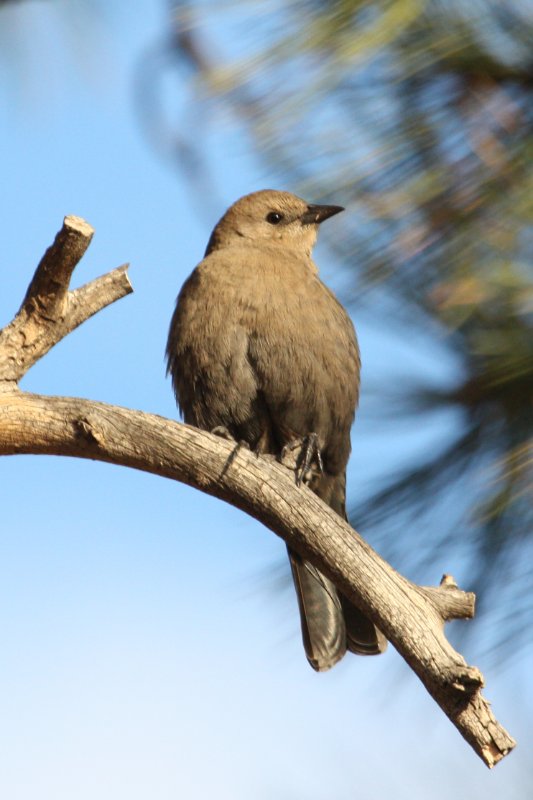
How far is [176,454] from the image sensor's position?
2.58 metres

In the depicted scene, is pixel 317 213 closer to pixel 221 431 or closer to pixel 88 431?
pixel 221 431

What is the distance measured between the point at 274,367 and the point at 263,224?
0.98 meters

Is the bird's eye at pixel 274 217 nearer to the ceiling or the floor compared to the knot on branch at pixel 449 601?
nearer to the ceiling

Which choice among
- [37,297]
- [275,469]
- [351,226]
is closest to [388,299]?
[351,226]

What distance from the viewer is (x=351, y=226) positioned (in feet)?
9.12

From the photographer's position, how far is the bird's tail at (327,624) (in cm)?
332

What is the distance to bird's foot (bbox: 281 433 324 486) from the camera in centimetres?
349

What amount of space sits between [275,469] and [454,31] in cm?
105

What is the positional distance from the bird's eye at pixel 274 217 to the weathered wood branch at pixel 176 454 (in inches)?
69.3

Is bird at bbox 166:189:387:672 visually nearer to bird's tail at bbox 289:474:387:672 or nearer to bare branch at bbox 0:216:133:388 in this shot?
bird's tail at bbox 289:474:387:672

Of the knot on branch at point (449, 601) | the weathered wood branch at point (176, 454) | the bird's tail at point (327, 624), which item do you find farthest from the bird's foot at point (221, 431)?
the knot on branch at point (449, 601)

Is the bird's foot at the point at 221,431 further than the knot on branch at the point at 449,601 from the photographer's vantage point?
Yes

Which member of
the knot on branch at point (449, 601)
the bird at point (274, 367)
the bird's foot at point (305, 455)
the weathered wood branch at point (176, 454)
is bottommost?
the knot on branch at point (449, 601)

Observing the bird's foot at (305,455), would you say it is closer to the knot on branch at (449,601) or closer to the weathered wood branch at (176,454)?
the weathered wood branch at (176,454)
